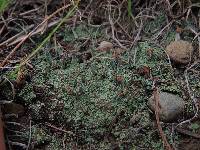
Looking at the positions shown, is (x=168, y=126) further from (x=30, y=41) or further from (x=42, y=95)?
(x=30, y=41)

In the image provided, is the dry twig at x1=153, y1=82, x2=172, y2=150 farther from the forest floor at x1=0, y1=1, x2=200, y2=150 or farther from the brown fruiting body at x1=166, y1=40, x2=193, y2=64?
the brown fruiting body at x1=166, y1=40, x2=193, y2=64

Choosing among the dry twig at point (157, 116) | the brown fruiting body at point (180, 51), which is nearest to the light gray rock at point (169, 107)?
the dry twig at point (157, 116)

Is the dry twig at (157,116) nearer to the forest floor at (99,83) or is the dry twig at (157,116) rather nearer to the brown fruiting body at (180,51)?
the forest floor at (99,83)

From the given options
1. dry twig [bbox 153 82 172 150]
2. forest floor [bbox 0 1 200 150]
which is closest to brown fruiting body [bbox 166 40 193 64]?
forest floor [bbox 0 1 200 150]

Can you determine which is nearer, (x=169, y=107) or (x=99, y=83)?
Answer: (x=169, y=107)

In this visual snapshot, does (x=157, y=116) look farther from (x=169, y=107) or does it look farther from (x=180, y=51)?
(x=180, y=51)

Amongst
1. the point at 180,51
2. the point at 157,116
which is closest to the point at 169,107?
the point at 157,116
